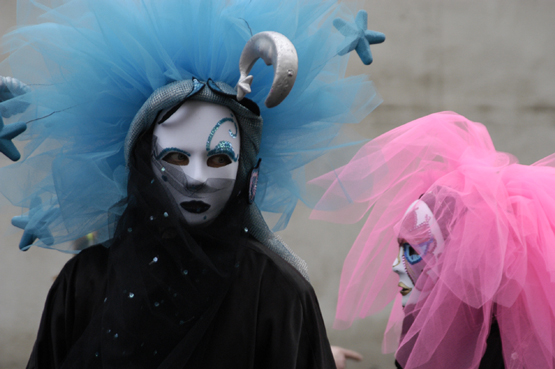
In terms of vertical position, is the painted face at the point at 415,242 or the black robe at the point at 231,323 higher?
the painted face at the point at 415,242

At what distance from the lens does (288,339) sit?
129cm

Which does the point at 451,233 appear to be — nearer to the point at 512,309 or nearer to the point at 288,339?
the point at 512,309

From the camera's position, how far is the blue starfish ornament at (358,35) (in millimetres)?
1377

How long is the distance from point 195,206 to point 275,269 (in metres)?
0.26

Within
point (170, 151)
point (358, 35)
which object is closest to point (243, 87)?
point (170, 151)

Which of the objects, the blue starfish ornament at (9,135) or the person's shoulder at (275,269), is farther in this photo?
the person's shoulder at (275,269)

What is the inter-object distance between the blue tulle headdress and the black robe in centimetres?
15

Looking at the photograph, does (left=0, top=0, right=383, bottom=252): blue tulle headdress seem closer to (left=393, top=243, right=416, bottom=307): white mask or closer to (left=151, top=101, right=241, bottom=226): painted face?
(left=151, top=101, right=241, bottom=226): painted face

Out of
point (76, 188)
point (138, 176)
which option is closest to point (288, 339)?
point (138, 176)

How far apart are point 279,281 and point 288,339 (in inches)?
5.6

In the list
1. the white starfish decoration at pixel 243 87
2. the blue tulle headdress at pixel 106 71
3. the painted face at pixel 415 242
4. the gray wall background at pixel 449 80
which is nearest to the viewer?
the white starfish decoration at pixel 243 87

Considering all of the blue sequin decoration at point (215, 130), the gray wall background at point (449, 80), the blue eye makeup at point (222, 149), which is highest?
the gray wall background at point (449, 80)

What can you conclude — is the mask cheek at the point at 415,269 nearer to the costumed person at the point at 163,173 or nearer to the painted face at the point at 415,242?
the painted face at the point at 415,242

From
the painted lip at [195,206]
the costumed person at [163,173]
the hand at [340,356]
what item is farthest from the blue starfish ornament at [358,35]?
the hand at [340,356]
